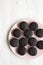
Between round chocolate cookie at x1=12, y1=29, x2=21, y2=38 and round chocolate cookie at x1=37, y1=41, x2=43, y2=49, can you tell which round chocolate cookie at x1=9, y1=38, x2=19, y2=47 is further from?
round chocolate cookie at x1=37, y1=41, x2=43, y2=49

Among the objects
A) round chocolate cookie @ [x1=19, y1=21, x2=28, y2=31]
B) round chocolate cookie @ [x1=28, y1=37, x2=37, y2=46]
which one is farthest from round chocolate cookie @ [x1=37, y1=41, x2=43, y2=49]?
round chocolate cookie @ [x1=19, y1=21, x2=28, y2=31]

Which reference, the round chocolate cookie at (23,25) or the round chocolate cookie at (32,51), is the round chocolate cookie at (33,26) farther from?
the round chocolate cookie at (32,51)

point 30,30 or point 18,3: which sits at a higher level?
point 18,3

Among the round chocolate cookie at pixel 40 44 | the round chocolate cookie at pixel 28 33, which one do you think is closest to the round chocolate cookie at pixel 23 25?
the round chocolate cookie at pixel 28 33

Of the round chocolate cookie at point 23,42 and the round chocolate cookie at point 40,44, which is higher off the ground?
the round chocolate cookie at point 23,42

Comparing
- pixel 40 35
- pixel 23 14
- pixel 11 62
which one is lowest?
pixel 11 62

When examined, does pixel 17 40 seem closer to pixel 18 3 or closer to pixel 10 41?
pixel 10 41

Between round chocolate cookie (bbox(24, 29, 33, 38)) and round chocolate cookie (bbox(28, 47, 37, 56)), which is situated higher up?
round chocolate cookie (bbox(24, 29, 33, 38))

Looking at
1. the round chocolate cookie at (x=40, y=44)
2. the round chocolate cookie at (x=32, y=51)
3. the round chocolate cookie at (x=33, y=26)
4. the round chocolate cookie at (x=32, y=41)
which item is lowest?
the round chocolate cookie at (x=32, y=51)

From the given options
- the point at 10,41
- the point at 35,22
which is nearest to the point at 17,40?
the point at 10,41
